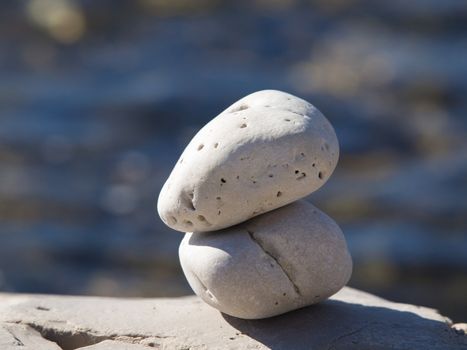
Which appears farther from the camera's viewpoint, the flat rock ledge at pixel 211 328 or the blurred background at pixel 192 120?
the blurred background at pixel 192 120

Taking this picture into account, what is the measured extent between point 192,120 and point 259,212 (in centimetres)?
636

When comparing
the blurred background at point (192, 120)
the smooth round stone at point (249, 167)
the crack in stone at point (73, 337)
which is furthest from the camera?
the blurred background at point (192, 120)

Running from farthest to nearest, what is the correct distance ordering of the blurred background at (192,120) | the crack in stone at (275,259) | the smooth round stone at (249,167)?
the blurred background at (192,120) → the crack in stone at (275,259) → the smooth round stone at (249,167)

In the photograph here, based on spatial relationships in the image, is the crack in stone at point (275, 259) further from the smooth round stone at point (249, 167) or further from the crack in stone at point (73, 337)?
the crack in stone at point (73, 337)

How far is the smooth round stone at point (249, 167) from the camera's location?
3895mm

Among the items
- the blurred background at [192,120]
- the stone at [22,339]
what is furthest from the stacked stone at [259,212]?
the blurred background at [192,120]

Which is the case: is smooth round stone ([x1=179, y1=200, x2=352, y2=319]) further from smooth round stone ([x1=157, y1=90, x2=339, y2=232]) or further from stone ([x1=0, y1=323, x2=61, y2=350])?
stone ([x1=0, y1=323, x2=61, y2=350])

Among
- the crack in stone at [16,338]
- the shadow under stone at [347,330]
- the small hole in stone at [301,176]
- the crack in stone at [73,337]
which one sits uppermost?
the small hole in stone at [301,176]

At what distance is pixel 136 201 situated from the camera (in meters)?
9.29

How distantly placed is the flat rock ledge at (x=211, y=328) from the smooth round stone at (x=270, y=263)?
0.34 feet

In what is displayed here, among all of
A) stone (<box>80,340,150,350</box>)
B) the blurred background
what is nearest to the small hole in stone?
stone (<box>80,340,150,350</box>)

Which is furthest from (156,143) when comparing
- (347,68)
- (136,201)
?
(347,68)

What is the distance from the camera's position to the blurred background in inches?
336

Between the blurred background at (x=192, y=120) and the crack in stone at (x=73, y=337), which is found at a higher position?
the blurred background at (x=192, y=120)
